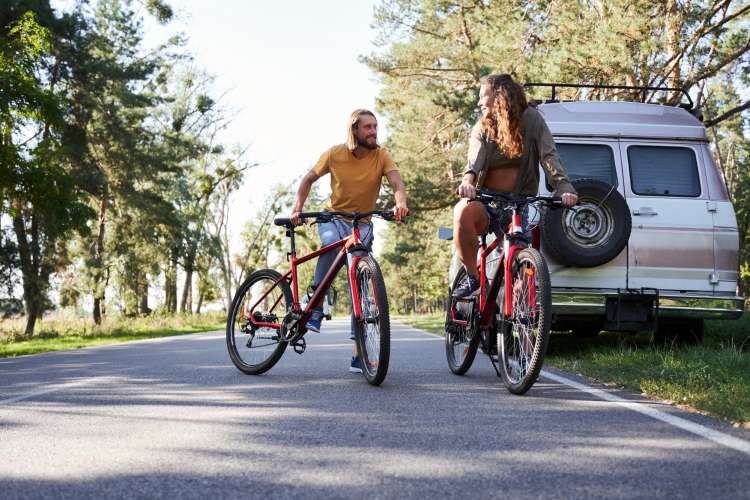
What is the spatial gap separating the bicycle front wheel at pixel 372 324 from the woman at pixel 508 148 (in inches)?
32.6

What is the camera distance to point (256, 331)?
661 cm

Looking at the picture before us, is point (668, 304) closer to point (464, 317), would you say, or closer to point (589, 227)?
point (589, 227)

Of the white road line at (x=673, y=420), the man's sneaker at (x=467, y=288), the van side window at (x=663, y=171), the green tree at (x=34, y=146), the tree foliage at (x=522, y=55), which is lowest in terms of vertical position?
the white road line at (x=673, y=420)

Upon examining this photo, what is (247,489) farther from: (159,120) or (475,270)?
(159,120)

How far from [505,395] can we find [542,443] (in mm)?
1520

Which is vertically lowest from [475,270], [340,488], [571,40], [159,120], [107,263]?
[340,488]

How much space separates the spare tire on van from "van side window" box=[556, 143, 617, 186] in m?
0.68

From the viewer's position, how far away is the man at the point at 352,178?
6320 millimetres

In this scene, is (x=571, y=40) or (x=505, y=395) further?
(x=571, y=40)

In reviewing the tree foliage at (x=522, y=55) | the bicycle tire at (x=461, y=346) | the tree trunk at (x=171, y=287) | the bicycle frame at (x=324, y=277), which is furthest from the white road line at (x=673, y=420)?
the tree trunk at (x=171, y=287)

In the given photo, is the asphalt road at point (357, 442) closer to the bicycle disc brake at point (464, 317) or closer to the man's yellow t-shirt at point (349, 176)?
the bicycle disc brake at point (464, 317)

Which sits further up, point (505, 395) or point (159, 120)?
point (159, 120)

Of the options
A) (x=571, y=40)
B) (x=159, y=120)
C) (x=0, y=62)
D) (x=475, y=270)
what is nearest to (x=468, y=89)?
(x=571, y=40)

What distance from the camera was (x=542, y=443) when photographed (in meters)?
3.67
